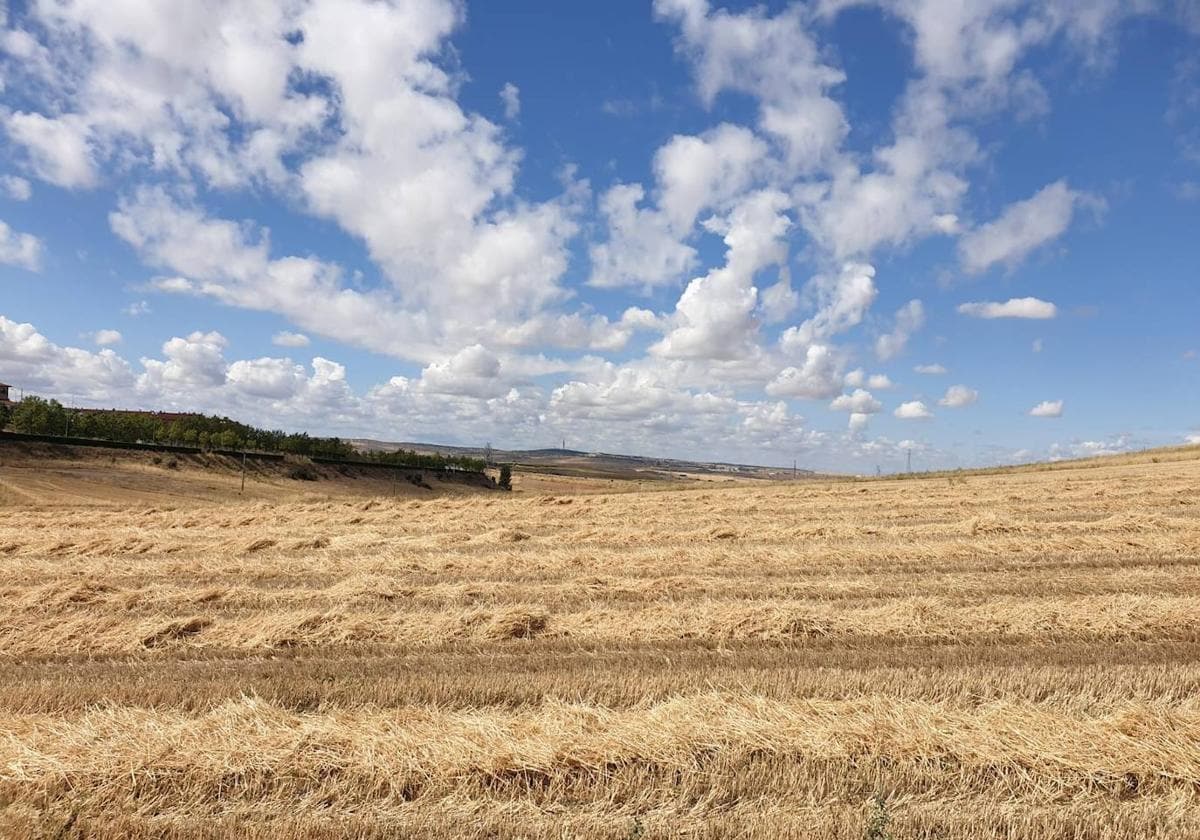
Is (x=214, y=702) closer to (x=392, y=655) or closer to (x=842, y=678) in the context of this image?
(x=392, y=655)

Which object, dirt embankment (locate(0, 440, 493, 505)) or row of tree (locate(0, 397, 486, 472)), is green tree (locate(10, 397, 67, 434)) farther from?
dirt embankment (locate(0, 440, 493, 505))

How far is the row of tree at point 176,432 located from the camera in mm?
70000

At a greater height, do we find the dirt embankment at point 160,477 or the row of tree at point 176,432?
the row of tree at point 176,432

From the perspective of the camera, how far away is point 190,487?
2211 inches

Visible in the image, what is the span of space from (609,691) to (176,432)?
8529 cm

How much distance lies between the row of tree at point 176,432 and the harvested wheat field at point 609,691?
2785 inches

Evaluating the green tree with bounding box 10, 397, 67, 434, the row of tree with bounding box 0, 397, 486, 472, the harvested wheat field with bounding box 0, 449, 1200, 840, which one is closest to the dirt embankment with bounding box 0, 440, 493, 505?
the row of tree with bounding box 0, 397, 486, 472

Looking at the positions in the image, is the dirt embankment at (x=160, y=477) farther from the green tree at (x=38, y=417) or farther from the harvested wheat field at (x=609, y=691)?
the harvested wheat field at (x=609, y=691)

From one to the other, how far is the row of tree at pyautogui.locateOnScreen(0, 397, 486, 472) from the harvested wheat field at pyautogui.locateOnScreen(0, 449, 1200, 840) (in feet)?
232

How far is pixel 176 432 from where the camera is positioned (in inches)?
3061

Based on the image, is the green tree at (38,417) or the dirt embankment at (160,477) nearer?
the dirt embankment at (160,477)

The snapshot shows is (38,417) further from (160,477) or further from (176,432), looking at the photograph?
(160,477)

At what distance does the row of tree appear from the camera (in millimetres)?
70000

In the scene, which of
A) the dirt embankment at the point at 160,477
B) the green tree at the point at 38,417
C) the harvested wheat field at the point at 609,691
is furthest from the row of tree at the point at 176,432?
the harvested wheat field at the point at 609,691
